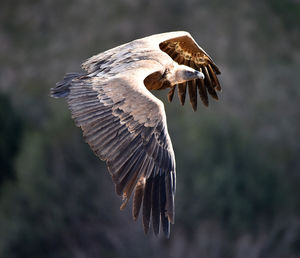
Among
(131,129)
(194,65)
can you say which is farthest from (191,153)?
(131,129)

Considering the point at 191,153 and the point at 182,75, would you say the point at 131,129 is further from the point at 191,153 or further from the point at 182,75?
the point at 191,153

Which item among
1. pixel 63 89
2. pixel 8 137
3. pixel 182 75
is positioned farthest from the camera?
pixel 8 137

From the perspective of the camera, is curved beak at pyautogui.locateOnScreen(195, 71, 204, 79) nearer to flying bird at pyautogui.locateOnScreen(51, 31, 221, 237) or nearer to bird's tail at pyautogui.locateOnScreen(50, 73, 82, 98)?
flying bird at pyautogui.locateOnScreen(51, 31, 221, 237)

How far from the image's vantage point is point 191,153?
A: 27.8 metres

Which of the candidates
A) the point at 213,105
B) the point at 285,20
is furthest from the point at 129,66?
the point at 285,20

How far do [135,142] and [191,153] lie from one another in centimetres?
1846

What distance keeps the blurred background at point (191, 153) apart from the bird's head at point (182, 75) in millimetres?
12227

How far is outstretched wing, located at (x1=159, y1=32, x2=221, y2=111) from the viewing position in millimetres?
11812

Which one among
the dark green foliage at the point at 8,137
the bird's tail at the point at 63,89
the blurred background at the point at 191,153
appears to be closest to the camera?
the bird's tail at the point at 63,89

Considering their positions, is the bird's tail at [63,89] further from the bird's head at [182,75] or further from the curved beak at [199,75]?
the curved beak at [199,75]

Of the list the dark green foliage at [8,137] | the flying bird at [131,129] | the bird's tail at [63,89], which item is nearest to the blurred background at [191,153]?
the dark green foliage at [8,137]

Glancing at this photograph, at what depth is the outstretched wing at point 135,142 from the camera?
921 centimetres

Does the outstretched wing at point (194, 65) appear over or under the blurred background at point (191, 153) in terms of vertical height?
over

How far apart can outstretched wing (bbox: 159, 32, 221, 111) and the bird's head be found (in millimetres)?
810
